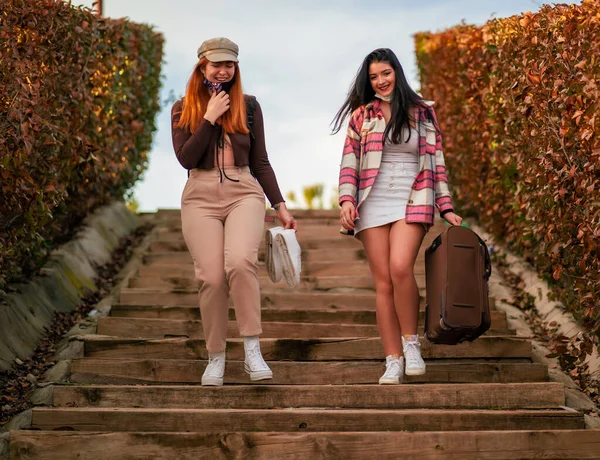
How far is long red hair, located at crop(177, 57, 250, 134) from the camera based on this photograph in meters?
5.50

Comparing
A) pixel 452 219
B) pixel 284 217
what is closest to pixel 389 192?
pixel 452 219

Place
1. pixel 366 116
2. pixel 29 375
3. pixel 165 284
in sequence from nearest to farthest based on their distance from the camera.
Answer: pixel 366 116, pixel 29 375, pixel 165 284

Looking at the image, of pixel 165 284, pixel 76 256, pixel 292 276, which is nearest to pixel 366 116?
pixel 292 276

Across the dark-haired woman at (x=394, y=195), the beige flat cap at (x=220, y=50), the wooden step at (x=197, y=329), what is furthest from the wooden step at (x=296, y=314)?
the beige flat cap at (x=220, y=50)

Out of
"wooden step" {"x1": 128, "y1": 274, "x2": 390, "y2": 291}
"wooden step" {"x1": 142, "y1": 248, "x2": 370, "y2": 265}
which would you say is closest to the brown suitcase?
"wooden step" {"x1": 128, "y1": 274, "x2": 390, "y2": 291}

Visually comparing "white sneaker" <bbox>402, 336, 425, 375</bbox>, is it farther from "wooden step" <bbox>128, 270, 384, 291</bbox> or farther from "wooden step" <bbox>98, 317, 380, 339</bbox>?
"wooden step" <bbox>128, 270, 384, 291</bbox>

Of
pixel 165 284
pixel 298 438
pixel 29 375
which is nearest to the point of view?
pixel 298 438

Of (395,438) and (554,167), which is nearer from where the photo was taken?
(395,438)

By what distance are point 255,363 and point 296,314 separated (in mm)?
1730

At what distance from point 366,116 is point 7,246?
8.13ft

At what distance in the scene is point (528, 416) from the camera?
17.5 feet

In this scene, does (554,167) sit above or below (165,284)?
above

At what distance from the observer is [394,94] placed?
576cm

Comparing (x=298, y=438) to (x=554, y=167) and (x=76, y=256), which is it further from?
(x=76, y=256)
